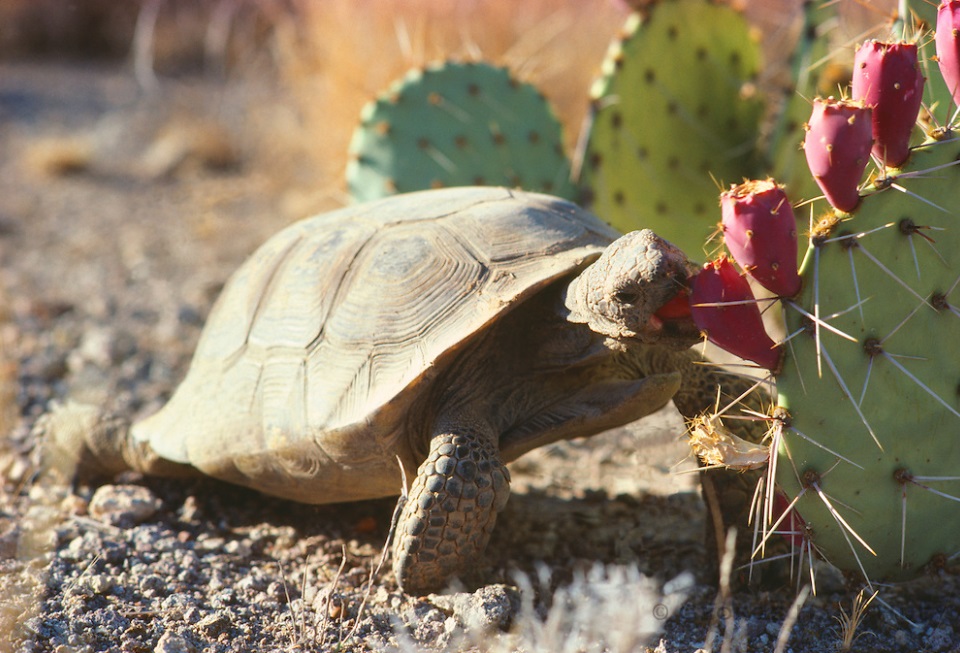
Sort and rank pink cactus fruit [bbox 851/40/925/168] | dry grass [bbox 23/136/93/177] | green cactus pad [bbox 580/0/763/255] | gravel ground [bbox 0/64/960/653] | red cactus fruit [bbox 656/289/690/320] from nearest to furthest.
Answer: pink cactus fruit [bbox 851/40/925/168] < red cactus fruit [bbox 656/289/690/320] < gravel ground [bbox 0/64/960/653] < green cactus pad [bbox 580/0/763/255] < dry grass [bbox 23/136/93/177]

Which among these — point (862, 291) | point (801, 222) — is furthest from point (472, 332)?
point (801, 222)

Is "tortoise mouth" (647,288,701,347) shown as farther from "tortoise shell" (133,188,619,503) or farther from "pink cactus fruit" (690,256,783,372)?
"tortoise shell" (133,188,619,503)

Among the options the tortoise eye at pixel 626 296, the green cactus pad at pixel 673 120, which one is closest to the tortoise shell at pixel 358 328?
the tortoise eye at pixel 626 296

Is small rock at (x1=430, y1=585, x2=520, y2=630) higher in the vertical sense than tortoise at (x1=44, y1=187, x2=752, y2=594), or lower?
lower

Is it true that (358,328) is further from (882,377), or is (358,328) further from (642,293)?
(882,377)

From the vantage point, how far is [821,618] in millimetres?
2410

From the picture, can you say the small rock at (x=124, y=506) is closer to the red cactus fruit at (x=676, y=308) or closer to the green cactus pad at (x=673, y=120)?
the red cactus fruit at (x=676, y=308)

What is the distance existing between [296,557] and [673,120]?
267cm

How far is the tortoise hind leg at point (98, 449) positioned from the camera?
3.34 metres

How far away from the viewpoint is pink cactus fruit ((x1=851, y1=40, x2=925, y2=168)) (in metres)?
1.95

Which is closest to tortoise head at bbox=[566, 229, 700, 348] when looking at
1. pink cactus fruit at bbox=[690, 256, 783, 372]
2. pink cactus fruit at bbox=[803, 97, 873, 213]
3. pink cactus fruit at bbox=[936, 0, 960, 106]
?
pink cactus fruit at bbox=[690, 256, 783, 372]

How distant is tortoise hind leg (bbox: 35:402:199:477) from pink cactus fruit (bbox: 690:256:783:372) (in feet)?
6.89

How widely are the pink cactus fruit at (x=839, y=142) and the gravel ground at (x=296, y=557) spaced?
3.14ft

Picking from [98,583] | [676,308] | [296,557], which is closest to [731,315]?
[676,308]
